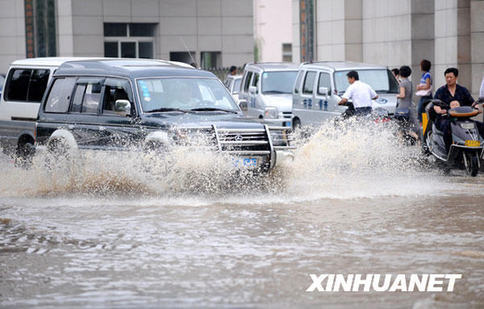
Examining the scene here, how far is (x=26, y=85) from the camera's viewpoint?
54.3 ft

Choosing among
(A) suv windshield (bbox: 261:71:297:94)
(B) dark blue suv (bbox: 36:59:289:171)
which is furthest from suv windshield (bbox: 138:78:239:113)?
(A) suv windshield (bbox: 261:71:297:94)

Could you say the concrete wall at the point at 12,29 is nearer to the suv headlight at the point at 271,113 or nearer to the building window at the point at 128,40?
the building window at the point at 128,40

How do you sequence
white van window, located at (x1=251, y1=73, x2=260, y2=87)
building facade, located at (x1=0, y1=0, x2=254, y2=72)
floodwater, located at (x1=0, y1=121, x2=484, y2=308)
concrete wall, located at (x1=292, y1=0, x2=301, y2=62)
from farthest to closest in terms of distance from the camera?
building facade, located at (x1=0, y1=0, x2=254, y2=72)
concrete wall, located at (x1=292, y1=0, x2=301, y2=62)
white van window, located at (x1=251, y1=73, x2=260, y2=87)
floodwater, located at (x1=0, y1=121, x2=484, y2=308)

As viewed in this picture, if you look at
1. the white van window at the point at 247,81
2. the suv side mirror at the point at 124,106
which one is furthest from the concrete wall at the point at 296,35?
the suv side mirror at the point at 124,106

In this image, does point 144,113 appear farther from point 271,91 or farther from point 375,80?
point 271,91

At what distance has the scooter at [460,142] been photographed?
1476 centimetres

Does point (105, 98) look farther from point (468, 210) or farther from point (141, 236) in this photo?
point (468, 210)

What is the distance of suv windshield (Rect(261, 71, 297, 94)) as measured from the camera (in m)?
23.1

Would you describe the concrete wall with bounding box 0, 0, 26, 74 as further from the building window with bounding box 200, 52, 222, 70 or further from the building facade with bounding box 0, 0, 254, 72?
the building window with bounding box 200, 52, 222, 70

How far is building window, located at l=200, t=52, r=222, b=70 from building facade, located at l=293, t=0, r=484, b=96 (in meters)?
9.58

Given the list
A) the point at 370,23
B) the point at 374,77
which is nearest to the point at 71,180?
the point at 374,77

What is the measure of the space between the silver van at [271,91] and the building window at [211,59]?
21.2 metres

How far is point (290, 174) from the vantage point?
43.1 feet

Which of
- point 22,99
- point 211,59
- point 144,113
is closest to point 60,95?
point 144,113
